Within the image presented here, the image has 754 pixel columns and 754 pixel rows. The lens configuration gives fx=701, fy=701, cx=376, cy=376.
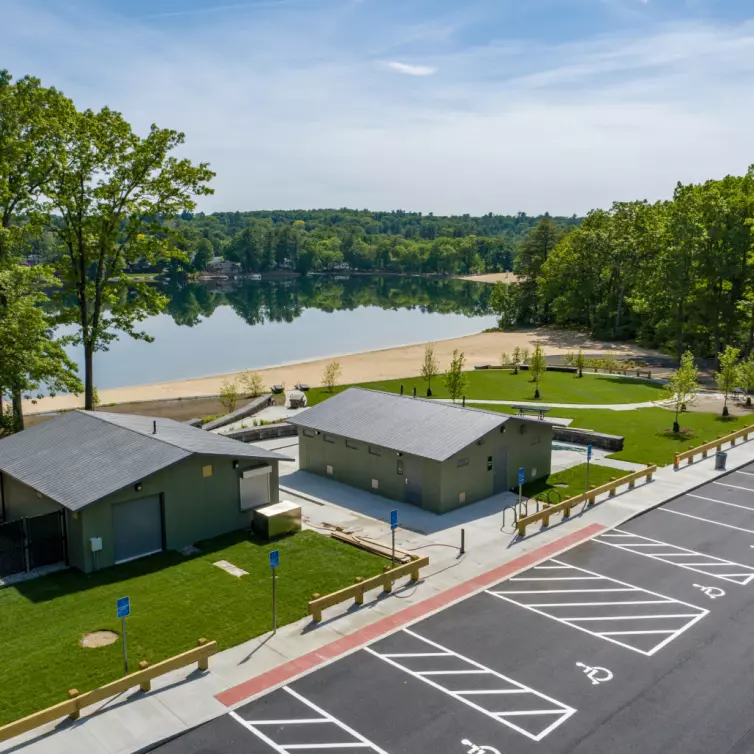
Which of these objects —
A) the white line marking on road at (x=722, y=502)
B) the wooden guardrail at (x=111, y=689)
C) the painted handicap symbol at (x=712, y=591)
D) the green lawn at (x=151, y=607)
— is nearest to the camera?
the wooden guardrail at (x=111, y=689)

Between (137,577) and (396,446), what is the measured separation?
10.4 meters

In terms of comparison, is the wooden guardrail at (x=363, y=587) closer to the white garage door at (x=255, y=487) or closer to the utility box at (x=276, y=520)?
the utility box at (x=276, y=520)

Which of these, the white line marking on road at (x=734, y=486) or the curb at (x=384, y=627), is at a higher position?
the white line marking on road at (x=734, y=486)

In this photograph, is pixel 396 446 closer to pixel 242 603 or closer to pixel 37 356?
pixel 242 603

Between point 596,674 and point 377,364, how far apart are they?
2153 inches

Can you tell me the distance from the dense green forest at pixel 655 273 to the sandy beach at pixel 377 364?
4.74m

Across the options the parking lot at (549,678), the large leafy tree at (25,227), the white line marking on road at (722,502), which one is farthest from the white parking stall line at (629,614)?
the large leafy tree at (25,227)

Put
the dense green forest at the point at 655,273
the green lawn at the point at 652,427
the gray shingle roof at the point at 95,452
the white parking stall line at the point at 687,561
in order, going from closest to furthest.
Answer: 1. the gray shingle roof at the point at 95,452
2. the white parking stall line at the point at 687,561
3. the green lawn at the point at 652,427
4. the dense green forest at the point at 655,273

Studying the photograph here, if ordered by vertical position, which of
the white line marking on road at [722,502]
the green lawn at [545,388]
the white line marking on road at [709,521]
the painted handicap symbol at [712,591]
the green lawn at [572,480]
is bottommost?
Answer: the painted handicap symbol at [712,591]

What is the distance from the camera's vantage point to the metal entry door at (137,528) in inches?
798

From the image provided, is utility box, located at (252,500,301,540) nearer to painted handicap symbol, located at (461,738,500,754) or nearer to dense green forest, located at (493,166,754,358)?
painted handicap symbol, located at (461,738,500,754)

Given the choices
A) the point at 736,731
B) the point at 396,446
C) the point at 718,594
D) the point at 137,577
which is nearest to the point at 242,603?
the point at 137,577

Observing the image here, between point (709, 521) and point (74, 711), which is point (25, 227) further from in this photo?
point (709, 521)

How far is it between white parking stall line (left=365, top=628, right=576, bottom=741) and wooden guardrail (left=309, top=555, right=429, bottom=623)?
1.95 meters
